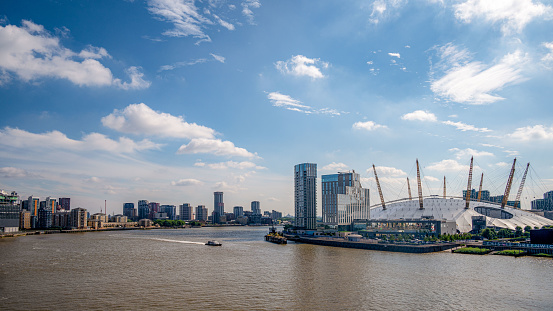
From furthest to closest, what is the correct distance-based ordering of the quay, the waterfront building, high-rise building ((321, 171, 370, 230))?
1. high-rise building ((321, 171, 370, 230))
2. the waterfront building
3. the quay

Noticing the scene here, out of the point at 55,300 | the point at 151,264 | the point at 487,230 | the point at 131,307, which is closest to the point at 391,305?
the point at 131,307

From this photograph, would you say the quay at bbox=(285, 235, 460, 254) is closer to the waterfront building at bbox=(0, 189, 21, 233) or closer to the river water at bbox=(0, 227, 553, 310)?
the river water at bbox=(0, 227, 553, 310)

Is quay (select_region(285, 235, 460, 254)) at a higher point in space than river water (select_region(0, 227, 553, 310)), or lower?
lower

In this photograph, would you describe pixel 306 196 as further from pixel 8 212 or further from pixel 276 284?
pixel 276 284

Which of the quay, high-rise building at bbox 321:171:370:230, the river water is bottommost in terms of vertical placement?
the quay

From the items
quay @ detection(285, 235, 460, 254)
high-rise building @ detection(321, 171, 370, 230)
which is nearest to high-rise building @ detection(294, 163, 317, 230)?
high-rise building @ detection(321, 171, 370, 230)

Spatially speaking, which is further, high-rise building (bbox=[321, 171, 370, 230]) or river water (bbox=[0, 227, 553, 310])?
high-rise building (bbox=[321, 171, 370, 230])

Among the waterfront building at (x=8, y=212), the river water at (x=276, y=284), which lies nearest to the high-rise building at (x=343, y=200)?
the river water at (x=276, y=284)
